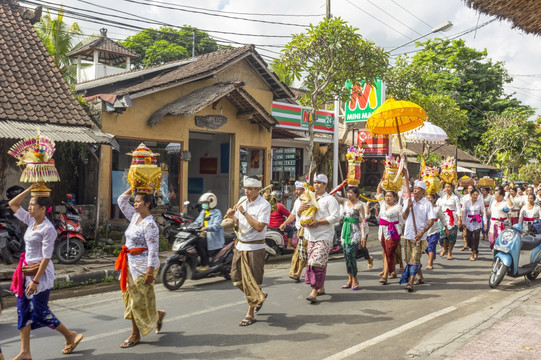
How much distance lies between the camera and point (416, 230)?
27.0 feet

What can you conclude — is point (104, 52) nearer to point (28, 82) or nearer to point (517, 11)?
point (28, 82)

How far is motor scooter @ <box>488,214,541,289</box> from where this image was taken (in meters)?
8.29

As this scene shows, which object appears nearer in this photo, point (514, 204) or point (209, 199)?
point (209, 199)

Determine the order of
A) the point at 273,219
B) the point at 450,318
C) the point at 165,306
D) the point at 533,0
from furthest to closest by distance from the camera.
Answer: the point at 273,219, the point at 165,306, the point at 450,318, the point at 533,0

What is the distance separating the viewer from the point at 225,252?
863 cm

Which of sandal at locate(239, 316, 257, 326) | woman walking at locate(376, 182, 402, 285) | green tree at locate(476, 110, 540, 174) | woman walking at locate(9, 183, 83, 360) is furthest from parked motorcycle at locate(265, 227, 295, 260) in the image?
green tree at locate(476, 110, 540, 174)

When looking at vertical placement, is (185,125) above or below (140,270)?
above

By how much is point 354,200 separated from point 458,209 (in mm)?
3768

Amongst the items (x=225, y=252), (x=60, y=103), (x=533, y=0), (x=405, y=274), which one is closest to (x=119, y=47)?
(x=60, y=103)

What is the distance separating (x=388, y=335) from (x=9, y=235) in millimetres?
7309

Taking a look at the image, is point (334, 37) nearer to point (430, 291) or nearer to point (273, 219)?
point (273, 219)

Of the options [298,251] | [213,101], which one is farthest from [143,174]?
[213,101]

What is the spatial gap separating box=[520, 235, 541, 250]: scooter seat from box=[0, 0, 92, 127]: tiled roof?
9456 mm

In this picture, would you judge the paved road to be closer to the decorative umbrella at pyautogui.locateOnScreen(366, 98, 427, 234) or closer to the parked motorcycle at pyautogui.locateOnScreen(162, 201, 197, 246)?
the decorative umbrella at pyautogui.locateOnScreen(366, 98, 427, 234)
